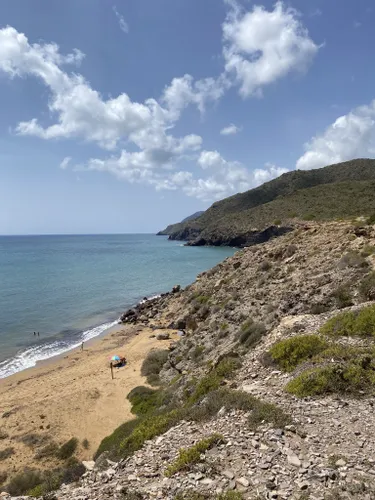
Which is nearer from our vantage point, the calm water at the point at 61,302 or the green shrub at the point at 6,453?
the green shrub at the point at 6,453

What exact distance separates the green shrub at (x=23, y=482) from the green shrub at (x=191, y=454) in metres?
7.90

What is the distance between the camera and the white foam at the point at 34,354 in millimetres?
27548

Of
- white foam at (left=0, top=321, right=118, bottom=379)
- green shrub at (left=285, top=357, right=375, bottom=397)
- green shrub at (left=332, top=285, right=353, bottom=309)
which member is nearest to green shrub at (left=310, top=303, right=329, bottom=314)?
green shrub at (left=332, top=285, right=353, bottom=309)

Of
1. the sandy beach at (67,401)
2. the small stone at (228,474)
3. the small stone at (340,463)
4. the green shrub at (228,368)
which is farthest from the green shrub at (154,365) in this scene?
the small stone at (340,463)

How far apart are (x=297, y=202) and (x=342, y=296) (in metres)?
102

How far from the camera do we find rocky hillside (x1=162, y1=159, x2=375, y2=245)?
93.3 m

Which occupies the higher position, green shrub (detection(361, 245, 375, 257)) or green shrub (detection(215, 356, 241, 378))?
green shrub (detection(361, 245, 375, 257))

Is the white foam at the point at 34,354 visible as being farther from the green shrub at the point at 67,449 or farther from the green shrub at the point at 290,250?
the green shrub at the point at 290,250

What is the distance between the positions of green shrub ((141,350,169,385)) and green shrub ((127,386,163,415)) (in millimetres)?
1498

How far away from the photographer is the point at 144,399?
1855cm

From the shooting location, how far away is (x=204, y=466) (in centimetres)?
689

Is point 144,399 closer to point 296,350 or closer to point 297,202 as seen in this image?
point 296,350

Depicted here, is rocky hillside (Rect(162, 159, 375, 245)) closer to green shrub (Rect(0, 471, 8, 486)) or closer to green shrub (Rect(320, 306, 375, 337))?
green shrub (Rect(320, 306, 375, 337))

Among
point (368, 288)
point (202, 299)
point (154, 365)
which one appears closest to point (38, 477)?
point (154, 365)
